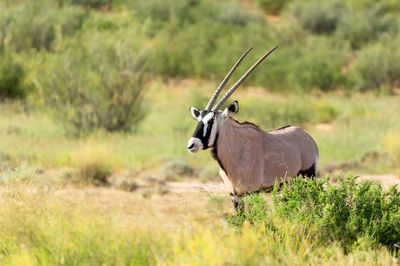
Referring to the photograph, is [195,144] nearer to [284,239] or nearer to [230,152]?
[230,152]

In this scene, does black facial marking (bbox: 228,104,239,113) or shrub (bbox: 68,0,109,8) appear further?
shrub (bbox: 68,0,109,8)

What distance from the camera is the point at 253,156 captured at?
5727mm

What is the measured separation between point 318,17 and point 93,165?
22.3 meters

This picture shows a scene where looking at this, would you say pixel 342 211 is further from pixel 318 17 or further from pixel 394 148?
pixel 318 17

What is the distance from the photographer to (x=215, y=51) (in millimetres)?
25625

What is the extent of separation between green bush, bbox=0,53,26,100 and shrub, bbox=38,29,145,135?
2884 mm

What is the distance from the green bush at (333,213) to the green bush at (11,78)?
44.4 ft

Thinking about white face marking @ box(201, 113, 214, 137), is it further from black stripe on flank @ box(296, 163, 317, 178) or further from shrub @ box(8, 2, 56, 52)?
shrub @ box(8, 2, 56, 52)

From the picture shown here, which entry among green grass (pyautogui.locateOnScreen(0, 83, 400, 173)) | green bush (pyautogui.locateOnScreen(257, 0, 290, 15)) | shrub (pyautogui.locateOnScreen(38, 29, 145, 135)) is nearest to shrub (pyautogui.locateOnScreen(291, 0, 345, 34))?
green bush (pyautogui.locateOnScreen(257, 0, 290, 15))

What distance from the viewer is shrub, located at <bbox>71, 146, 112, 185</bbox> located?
409 inches

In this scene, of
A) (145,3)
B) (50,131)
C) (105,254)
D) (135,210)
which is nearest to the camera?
(105,254)

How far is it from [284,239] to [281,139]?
62.6 inches

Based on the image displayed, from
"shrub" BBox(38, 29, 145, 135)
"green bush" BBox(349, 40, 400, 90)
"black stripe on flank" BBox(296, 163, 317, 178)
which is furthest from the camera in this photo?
"green bush" BBox(349, 40, 400, 90)

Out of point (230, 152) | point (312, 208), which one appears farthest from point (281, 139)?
point (312, 208)
